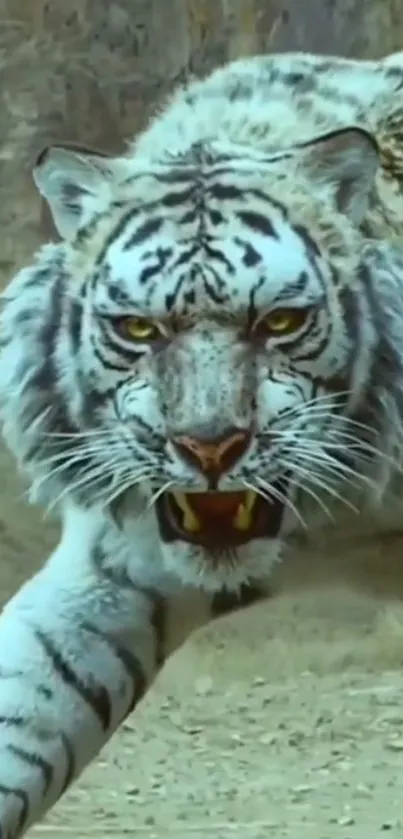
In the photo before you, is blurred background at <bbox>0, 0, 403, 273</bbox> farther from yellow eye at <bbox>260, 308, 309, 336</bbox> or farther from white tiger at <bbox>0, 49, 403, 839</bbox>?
yellow eye at <bbox>260, 308, 309, 336</bbox>

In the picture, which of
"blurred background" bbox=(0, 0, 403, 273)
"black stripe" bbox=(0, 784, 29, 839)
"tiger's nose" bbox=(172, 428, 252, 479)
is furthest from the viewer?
"blurred background" bbox=(0, 0, 403, 273)

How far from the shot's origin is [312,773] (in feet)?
3.65

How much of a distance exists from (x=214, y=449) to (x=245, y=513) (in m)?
0.05

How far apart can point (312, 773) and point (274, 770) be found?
3 centimetres

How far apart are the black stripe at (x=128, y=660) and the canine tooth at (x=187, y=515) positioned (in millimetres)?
114

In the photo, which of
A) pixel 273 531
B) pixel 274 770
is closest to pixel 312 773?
pixel 274 770

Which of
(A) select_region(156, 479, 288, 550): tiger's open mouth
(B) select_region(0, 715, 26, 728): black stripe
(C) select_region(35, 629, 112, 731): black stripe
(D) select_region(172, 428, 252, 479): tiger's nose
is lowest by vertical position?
(B) select_region(0, 715, 26, 728): black stripe

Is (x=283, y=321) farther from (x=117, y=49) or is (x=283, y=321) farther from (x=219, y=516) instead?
(x=117, y=49)

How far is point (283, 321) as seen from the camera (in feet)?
2.33

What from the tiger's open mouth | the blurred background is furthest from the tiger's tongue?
the blurred background

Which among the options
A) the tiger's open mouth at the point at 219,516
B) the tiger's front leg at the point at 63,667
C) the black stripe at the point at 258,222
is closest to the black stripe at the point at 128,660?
the tiger's front leg at the point at 63,667

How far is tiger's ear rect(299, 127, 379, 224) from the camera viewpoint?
2.39 feet

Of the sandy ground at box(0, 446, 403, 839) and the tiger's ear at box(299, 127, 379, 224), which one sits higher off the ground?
the tiger's ear at box(299, 127, 379, 224)

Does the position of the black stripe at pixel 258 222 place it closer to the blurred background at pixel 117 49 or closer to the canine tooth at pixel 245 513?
the canine tooth at pixel 245 513
